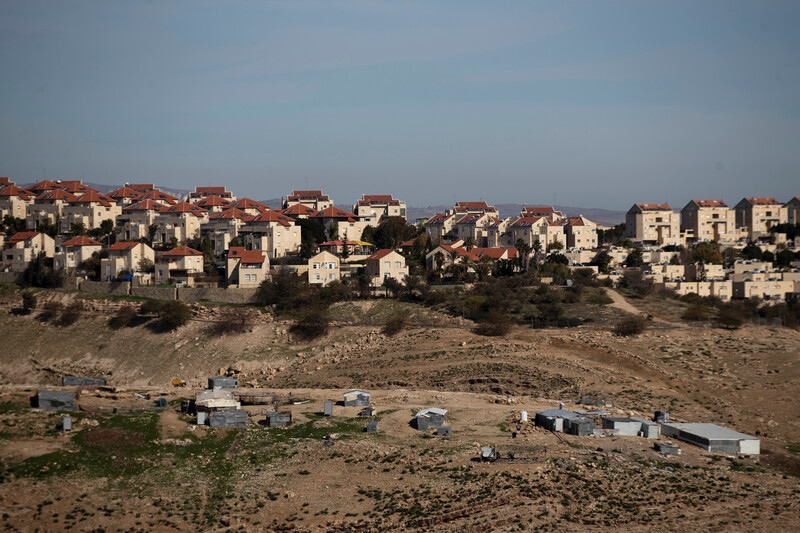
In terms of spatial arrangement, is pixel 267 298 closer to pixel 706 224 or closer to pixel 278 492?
pixel 278 492

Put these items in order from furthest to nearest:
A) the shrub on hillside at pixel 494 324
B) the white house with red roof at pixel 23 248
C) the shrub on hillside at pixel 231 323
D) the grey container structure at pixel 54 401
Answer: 1. the white house with red roof at pixel 23 248
2. the shrub on hillside at pixel 231 323
3. the shrub on hillside at pixel 494 324
4. the grey container structure at pixel 54 401

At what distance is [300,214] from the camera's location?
258ft

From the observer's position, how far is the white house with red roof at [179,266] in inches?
2425

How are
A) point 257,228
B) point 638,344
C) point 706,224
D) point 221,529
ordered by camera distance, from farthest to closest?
point 706,224 < point 257,228 < point 638,344 < point 221,529

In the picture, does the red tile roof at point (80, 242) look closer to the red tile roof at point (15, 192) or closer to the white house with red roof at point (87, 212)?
the white house with red roof at point (87, 212)

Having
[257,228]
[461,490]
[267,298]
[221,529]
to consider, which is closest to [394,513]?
[461,490]

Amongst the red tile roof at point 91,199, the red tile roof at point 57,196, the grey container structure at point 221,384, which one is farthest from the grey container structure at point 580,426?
the red tile roof at point 57,196

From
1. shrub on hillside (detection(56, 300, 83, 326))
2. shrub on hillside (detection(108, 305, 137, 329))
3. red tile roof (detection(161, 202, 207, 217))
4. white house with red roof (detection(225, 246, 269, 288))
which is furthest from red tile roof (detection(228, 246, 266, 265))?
red tile roof (detection(161, 202, 207, 217))

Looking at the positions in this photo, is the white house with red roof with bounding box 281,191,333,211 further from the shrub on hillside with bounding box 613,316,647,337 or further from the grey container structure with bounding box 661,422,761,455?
the grey container structure with bounding box 661,422,761,455

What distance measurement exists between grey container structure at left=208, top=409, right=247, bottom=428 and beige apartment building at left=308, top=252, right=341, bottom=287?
2720cm

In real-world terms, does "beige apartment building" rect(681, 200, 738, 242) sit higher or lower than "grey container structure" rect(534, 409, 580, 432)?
higher

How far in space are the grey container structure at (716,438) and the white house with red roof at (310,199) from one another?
202 feet

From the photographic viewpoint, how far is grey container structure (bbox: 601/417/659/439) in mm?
31953

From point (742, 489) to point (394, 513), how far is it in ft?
34.6
